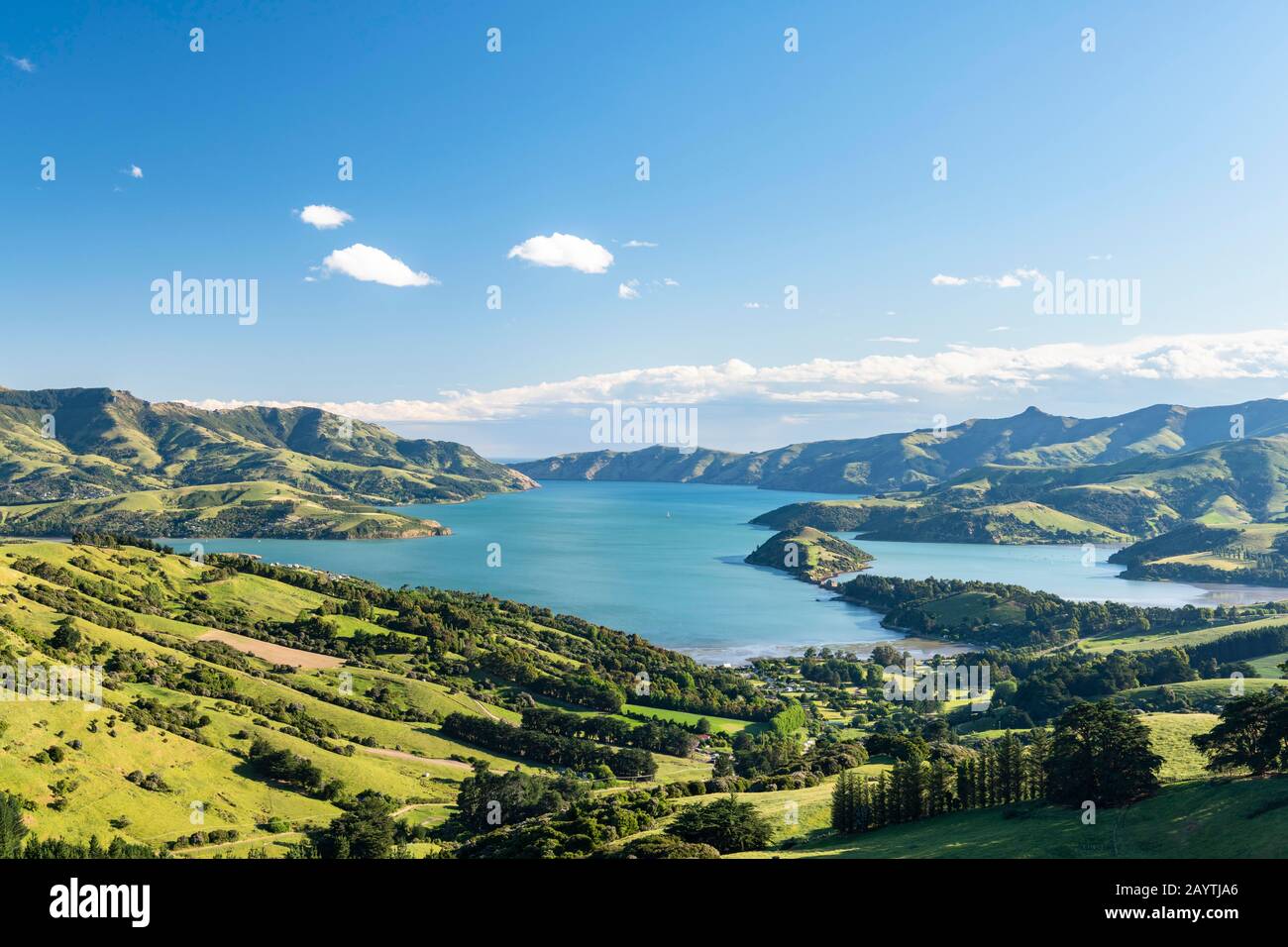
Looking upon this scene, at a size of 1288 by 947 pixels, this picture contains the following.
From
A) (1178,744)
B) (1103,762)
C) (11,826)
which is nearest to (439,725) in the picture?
(11,826)

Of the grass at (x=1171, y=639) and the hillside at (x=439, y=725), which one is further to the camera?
the grass at (x=1171, y=639)

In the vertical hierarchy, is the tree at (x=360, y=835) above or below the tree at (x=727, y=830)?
below

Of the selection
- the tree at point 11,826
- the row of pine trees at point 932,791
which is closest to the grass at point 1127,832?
the row of pine trees at point 932,791

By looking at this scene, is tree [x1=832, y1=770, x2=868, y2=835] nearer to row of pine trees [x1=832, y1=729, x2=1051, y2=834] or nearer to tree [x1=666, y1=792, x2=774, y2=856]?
row of pine trees [x1=832, y1=729, x2=1051, y2=834]

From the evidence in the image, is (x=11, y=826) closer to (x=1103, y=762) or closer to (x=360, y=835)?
(x=360, y=835)

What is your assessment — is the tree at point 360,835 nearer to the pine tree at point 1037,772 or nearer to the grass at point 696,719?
the pine tree at point 1037,772

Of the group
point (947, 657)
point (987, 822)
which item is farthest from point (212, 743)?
point (947, 657)

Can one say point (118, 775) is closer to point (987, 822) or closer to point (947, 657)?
point (987, 822)

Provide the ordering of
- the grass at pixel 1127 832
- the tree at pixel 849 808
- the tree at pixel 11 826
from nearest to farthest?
the grass at pixel 1127 832 → the tree at pixel 11 826 → the tree at pixel 849 808
